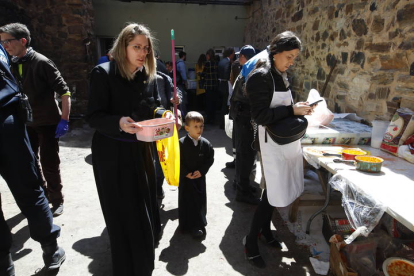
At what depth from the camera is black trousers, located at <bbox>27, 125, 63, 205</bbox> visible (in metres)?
3.04

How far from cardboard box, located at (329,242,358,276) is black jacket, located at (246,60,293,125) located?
114 cm

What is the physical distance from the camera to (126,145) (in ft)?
6.19

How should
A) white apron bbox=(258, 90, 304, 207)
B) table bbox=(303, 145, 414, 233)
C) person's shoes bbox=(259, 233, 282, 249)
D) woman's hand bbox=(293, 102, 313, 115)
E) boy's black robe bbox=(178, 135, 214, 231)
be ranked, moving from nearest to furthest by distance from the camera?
table bbox=(303, 145, 414, 233) < woman's hand bbox=(293, 102, 313, 115) < white apron bbox=(258, 90, 304, 207) < person's shoes bbox=(259, 233, 282, 249) < boy's black robe bbox=(178, 135, 214, 231)

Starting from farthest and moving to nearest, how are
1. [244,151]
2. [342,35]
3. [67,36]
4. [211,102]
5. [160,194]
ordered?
[211,102] → [67,36] → [342,35] → [160,194] → [244,151]

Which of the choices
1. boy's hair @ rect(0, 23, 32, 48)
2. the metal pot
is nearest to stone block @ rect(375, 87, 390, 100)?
the metal pot

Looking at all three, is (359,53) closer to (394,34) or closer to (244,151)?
(394,34)

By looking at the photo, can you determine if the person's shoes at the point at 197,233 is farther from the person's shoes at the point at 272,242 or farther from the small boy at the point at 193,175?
the person's shoes at the point at 272,242

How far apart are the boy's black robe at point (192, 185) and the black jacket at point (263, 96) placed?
854mm

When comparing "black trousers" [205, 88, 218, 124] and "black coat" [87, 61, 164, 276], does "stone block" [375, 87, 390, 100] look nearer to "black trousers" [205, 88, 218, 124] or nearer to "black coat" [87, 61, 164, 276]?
"black coat" [87, 61, 164, 276]

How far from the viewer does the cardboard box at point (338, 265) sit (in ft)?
6.51

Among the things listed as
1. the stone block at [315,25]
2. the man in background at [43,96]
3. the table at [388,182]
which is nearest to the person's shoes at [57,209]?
the man in background at [43,96]

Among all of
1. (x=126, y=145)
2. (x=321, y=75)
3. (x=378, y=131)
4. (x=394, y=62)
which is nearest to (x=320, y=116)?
(x=378, y=131)

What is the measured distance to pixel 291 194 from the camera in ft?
7.50

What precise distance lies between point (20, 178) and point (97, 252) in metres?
0.97
